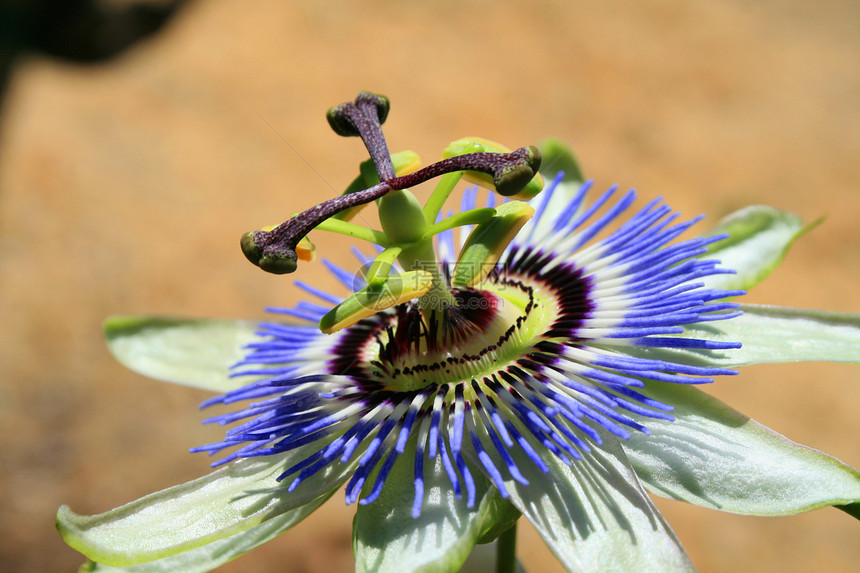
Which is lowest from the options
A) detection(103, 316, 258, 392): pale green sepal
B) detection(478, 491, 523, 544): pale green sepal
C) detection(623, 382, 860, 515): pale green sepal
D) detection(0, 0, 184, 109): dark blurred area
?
detection(478, 491, 523, 544): pale green sepal

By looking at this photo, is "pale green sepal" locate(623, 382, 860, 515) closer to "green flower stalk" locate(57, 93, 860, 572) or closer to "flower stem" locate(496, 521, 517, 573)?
"green flower stalk" locate(57, 93, 860, 572)

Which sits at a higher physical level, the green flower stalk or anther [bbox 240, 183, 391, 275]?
anther [bbox 240, 183, 391, 275]

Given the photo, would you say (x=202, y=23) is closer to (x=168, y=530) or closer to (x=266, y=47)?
(x=266, y=47)

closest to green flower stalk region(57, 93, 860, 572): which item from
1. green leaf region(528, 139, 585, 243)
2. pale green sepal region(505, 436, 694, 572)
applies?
pale green sepal region(505, 436, 694, 572)

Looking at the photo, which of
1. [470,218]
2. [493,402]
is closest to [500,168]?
[470,218]

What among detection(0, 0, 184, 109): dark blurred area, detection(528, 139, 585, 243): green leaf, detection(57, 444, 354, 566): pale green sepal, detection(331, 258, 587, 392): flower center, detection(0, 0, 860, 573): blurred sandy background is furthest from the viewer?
detection(0, 0, 184, 109): dark blurred area

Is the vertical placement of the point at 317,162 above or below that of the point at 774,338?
above

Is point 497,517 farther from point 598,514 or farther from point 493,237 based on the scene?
point 493,237

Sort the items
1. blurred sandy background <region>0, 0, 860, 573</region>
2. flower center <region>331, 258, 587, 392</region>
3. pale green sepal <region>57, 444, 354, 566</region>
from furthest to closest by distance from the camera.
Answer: blurred sandy background <region>0, 0, 860, 573</region>
flower center <region>331, 258, 587, 392</region>
pale green sepal <region>57, 444, 354, 566</region>

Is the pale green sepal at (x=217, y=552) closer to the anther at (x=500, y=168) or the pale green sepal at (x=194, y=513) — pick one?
the pale green sepal at (x=194, y=513)
